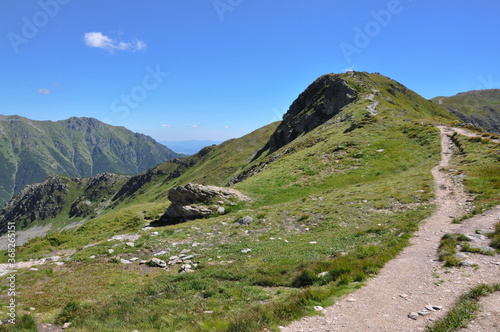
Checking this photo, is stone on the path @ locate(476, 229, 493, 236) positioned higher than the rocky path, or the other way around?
stone on the path @ locate(476, 229, 493, 236)

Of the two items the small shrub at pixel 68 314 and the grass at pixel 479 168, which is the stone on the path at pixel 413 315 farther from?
the grass at pixel 479 168

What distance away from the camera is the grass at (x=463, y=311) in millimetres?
6723

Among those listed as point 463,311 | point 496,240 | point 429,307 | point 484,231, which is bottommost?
point 429,307

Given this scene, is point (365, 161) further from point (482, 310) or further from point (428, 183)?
point (482, 310)

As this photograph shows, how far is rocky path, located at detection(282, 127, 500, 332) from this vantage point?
24.3 feet

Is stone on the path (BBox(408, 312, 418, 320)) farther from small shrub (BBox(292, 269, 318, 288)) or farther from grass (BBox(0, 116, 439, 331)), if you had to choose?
small shrub (BBox(292, 269, 318, 288))

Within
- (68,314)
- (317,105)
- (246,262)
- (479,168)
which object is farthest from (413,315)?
(317,105)

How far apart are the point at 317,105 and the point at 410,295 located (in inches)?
3958

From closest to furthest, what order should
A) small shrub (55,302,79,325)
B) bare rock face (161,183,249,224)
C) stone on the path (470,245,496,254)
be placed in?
small shrub (55,302,79,325)
stone on the path (470,245,496,254)
bare rock face (161,183,249,224)

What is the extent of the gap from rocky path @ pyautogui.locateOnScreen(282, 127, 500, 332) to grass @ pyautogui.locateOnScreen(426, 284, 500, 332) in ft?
0.68

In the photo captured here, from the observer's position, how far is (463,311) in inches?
285

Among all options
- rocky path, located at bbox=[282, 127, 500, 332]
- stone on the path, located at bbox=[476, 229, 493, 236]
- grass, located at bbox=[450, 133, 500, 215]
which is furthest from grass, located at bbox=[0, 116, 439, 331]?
stone on the path, located at bbox=[476, 229, 493, 236]

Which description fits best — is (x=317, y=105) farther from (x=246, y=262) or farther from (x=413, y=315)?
(x=413, y=315)

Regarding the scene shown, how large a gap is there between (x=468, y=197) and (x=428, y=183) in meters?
4.78
